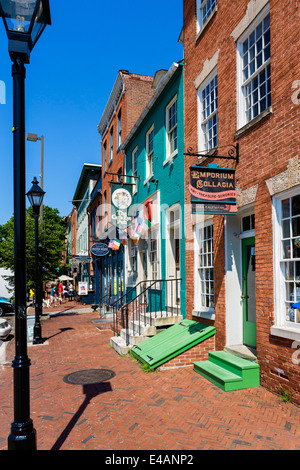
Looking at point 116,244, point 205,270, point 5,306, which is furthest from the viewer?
point 5,306

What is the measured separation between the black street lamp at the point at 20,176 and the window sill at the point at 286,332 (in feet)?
12.0

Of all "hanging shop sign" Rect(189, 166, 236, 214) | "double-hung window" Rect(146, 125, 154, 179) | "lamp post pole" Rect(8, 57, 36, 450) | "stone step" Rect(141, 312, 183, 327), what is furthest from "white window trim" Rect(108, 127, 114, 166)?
"lamp post pole" Rect(8, 57, 36, 450)

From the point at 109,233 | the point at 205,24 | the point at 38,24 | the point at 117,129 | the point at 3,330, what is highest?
the point at 117,129

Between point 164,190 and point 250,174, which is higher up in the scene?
point 164,190

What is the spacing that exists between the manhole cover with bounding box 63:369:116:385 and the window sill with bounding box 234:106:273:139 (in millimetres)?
5368

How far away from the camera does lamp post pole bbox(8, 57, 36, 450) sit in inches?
131

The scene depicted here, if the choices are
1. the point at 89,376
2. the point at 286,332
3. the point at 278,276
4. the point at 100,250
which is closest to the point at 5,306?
the point at 100,250

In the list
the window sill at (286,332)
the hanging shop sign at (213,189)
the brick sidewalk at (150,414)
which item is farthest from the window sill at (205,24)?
the brick sidewalk at (150,414)

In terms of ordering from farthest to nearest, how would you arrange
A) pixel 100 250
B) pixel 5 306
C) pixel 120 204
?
pixel 5 306 < pixel 100 250 < pixel 120 204

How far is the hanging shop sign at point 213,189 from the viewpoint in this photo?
6.34m

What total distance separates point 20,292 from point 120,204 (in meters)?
10.8

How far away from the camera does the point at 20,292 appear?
3.50m

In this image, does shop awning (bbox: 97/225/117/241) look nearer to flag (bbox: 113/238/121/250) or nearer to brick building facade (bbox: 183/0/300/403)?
flag (bbox: 113/238/121/250)

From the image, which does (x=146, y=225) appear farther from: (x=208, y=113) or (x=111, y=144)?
(x=111, y=144)
